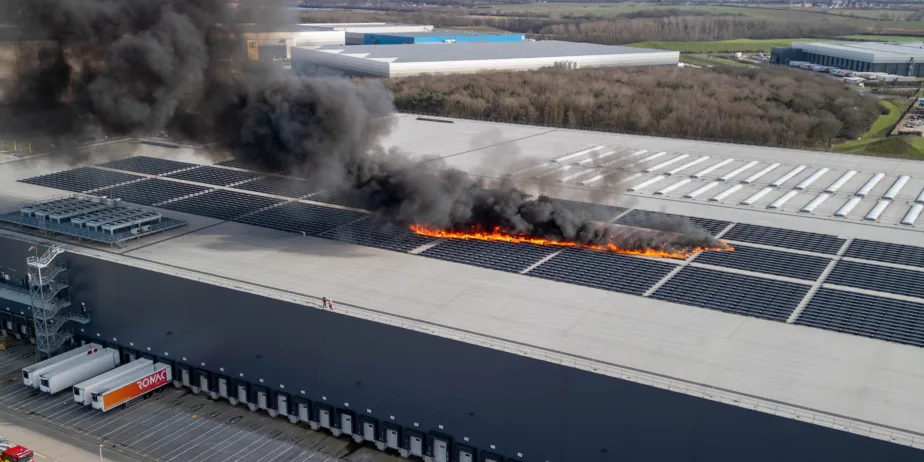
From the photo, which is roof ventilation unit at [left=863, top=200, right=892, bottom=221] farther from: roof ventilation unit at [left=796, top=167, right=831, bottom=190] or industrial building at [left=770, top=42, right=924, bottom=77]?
industrial building at [left=770, top=42, right=924, bottom=77]

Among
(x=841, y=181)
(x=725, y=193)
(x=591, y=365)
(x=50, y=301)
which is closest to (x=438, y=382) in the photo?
(x=591, y=365)

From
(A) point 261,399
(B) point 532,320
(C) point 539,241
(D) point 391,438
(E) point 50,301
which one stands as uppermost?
(C) point 539,241

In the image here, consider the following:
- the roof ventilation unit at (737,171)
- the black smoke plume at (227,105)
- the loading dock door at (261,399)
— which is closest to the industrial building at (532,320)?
the loading dock door at (261,399)

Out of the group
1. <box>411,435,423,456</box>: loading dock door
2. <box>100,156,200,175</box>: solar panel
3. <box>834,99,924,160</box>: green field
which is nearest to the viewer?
<box>411,435,423,456</box>: loading dock door

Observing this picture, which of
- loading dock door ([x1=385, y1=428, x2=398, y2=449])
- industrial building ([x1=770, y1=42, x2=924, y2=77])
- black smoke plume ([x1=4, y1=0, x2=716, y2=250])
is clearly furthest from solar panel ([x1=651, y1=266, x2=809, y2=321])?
industrial building ([x1=770, y1=42, x2=924, y2=77])

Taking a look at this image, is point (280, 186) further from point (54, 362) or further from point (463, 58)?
point (463, 58)
